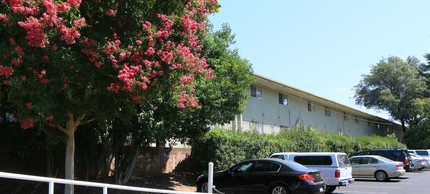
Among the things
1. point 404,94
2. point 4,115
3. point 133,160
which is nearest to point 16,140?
point 4,115

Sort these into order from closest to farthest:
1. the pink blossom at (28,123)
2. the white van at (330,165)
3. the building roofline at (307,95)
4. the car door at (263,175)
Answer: the pink blossom at (28,123), the car door at (263,175), the white van at (330,165), the building roofline at (307,95)

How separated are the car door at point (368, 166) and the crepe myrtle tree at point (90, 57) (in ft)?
47.4

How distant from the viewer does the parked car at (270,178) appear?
1134 centimetres

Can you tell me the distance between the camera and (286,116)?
106 ft

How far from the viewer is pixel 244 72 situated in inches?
659

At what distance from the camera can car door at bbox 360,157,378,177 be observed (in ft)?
67.2

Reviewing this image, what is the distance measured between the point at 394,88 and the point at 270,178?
51590mm

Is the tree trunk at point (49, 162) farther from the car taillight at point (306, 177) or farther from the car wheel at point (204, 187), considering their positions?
the car taillight at point (306, 177)

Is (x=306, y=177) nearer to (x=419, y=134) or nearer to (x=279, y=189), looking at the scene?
(x=279, y=189)

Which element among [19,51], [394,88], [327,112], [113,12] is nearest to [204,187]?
[113,12]

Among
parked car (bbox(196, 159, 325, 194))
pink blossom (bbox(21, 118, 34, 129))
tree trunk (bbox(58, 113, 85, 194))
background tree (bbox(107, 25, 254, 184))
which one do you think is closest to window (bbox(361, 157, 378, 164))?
background tree (bbox(107, 25, 254, 184))

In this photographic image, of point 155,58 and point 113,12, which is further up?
point 113,12

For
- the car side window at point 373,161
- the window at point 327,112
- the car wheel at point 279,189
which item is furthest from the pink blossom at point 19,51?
the window at point 327,112

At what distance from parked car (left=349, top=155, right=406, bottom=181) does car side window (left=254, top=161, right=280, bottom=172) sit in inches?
430
